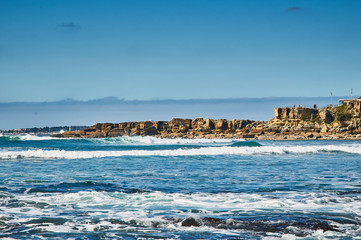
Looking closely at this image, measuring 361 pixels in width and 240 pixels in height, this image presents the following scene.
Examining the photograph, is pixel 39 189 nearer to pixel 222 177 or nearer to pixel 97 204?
pixel 97 204

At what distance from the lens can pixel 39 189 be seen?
12945 mm

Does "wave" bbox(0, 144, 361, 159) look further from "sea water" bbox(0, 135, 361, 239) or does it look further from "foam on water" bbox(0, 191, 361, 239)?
"foam on water" bbox(0, 191, 361, 239)

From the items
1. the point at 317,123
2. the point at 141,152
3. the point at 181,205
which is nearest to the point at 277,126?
the point at 317,123

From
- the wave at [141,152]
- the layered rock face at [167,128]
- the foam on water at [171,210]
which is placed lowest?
the foam on water at [171,210]

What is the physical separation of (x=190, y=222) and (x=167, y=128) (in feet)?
476

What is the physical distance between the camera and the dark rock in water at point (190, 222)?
825cm

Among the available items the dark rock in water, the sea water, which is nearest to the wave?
the sea water

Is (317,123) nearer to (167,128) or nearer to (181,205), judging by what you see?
(167,128)

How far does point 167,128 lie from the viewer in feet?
503

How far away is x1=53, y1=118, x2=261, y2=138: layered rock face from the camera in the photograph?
134 meters

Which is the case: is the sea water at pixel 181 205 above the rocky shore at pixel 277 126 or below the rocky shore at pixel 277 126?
Result: below

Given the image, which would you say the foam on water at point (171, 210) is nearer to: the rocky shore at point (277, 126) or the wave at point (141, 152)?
the wave at point (141, 152)

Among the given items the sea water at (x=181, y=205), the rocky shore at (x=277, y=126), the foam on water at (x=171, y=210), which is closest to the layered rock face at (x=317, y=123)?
the rocky shore at (x=277, y=126)

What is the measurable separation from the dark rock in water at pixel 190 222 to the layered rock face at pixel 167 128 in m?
115
